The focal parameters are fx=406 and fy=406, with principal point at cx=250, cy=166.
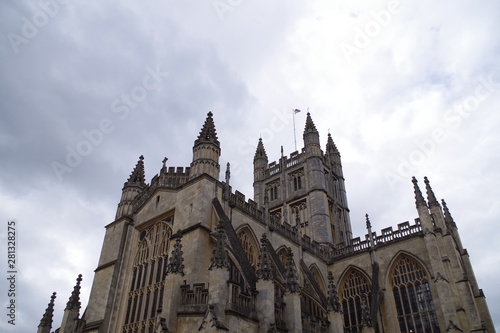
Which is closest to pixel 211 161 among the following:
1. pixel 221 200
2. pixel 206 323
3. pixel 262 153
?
pixel 221 200

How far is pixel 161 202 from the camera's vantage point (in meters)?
21.9

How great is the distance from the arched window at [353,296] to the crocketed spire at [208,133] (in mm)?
13719

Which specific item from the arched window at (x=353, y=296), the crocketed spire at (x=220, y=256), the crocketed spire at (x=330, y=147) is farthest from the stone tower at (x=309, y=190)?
the crocketed spire at (x=220, y=256)

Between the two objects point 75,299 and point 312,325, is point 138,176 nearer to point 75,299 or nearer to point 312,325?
point 75,299

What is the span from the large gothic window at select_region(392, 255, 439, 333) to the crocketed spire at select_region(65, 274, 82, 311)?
18353 millimetres

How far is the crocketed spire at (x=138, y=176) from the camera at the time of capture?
25.2 metres

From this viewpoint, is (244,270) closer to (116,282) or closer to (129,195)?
(116,282)

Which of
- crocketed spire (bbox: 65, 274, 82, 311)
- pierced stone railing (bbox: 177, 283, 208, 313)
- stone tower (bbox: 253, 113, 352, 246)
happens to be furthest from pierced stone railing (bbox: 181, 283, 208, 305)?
stone tower (bbox: 253, 113, 352, 246)

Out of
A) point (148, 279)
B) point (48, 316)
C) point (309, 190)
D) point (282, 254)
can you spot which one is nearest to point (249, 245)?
point (282, 254)

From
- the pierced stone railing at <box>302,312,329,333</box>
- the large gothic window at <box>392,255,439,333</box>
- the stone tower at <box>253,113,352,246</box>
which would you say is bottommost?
the pierced stone railing at <box>302,312,329,333</box>

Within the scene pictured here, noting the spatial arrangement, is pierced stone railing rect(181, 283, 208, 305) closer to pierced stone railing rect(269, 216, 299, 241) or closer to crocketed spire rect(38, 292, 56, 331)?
crocketed spire rect(38, 292, 56, 331)

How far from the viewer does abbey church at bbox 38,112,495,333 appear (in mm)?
14781

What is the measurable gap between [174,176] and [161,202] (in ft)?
5.29

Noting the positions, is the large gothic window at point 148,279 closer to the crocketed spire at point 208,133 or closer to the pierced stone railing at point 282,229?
the crocketed spire at point 208,133
